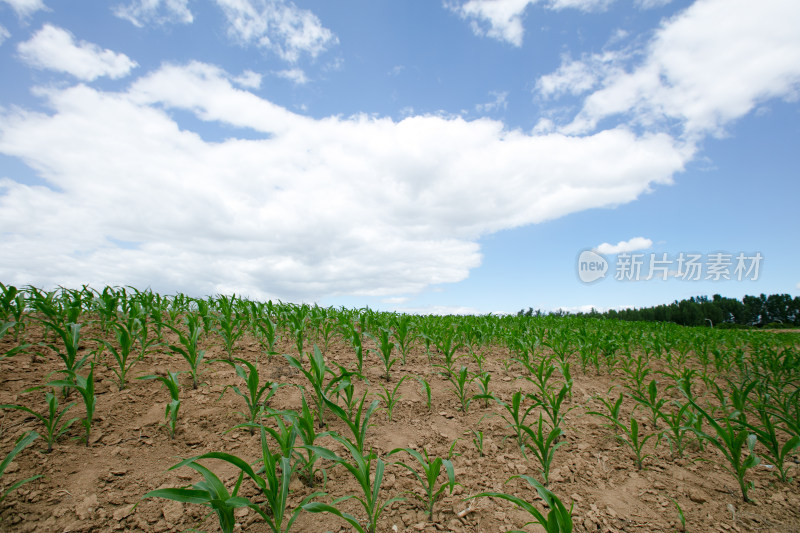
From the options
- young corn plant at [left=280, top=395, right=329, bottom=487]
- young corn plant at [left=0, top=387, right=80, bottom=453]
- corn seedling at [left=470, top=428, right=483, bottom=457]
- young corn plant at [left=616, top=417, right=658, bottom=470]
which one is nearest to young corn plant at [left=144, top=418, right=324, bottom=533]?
young corn plant at [left=280, top=395, right=329, bottom=487]

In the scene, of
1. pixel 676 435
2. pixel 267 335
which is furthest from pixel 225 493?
pixel 676 435

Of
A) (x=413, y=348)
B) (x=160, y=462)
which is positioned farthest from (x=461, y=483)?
(x=413, y=348)

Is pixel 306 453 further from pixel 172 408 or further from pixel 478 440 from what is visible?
pixel 478 440

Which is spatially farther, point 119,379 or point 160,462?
point 119,379

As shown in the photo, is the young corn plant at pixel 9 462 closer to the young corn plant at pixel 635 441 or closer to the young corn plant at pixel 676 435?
the young corn plant at pixel 635 441

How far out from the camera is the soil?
203 cm

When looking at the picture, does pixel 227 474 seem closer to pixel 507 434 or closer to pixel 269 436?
pixel 269 436

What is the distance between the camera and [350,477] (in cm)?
236

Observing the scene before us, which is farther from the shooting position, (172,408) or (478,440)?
(478,440)

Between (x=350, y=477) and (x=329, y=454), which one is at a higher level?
(x=329, y=454)

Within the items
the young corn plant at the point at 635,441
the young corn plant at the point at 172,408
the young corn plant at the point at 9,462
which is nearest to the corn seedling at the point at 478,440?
the young corn plant at the point at 635,441

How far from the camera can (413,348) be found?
5.25 m

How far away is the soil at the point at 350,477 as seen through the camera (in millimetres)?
2027

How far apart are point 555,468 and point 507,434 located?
474mm
